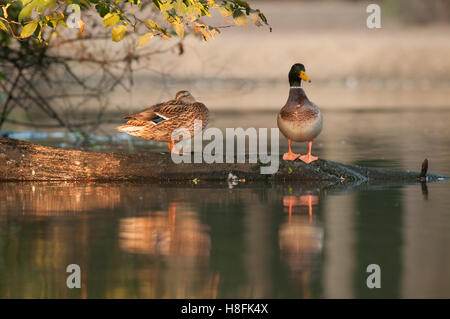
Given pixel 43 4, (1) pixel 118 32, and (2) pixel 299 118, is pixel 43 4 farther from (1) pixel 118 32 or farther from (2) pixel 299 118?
(2) pixel 299 118

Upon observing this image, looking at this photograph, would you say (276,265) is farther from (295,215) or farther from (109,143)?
(109,143)

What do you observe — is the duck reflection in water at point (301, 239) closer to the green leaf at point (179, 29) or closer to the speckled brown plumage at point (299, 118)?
the speckled brown plumage at point (299, 118)

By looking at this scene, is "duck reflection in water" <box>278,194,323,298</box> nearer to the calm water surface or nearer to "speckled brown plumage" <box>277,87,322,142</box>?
the calm water surface

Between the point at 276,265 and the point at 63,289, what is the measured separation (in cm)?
174

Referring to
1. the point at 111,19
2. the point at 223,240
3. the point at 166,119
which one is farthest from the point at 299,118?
the point at 223,240

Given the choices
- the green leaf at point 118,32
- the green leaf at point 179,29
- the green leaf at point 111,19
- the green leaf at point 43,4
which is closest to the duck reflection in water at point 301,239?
the green leaf at point 179,29

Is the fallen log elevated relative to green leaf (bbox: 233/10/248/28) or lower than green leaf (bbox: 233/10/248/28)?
lower

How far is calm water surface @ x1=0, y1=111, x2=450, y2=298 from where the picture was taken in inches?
297

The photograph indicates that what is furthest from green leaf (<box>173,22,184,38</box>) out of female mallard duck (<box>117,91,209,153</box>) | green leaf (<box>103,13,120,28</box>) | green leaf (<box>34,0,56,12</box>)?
female mallard duck (<box>117,91,209,153</box>)

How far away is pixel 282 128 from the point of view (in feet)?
43.2

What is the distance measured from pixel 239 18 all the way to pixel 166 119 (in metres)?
2.43

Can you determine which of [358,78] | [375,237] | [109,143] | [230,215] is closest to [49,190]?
[230,215]

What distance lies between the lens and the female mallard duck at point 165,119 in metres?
13.4

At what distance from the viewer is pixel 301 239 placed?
9258mm
